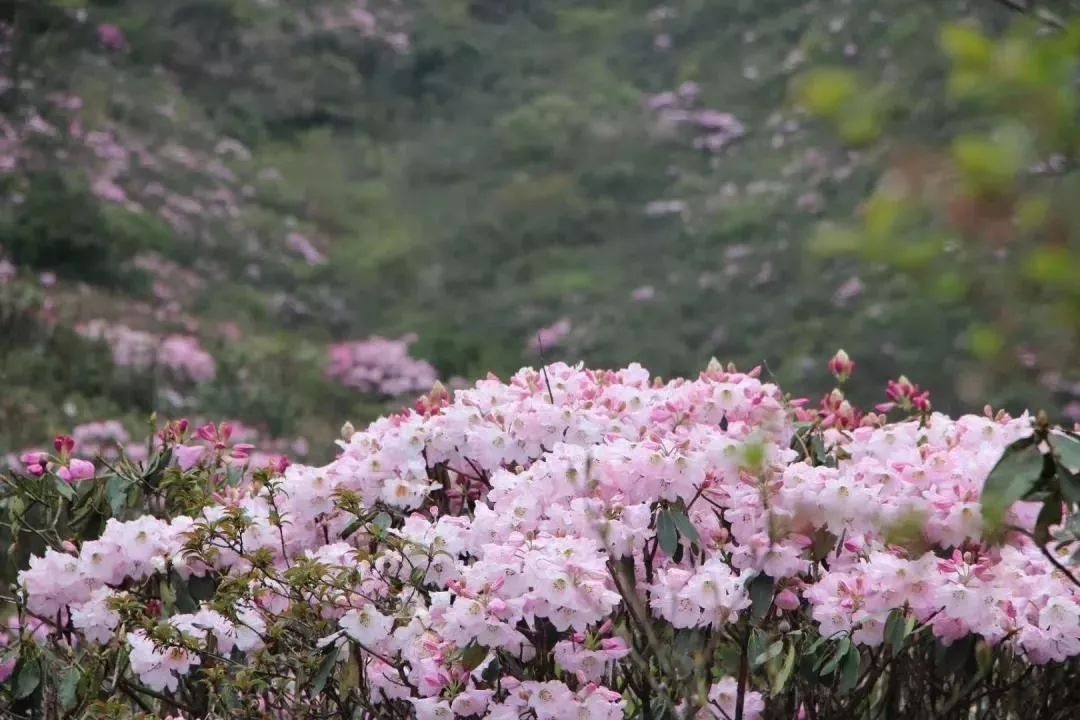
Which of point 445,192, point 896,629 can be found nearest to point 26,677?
point 896,629

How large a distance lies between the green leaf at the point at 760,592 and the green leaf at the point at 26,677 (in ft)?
4.66

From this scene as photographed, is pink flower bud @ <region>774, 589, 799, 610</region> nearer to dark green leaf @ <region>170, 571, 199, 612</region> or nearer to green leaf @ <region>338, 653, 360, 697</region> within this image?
green leaf @ <region>338, 653, 360, 697</region>

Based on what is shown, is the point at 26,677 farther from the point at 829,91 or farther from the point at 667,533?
the point at 829,91

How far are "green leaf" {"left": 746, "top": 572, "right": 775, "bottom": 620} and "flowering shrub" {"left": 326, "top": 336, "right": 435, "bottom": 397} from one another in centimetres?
666

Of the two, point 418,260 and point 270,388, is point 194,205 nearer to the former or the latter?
point 418,260

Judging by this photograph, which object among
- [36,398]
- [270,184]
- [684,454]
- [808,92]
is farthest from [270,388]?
[808,92]

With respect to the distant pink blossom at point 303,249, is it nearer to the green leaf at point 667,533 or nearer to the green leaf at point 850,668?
the green leaf at point 667,533

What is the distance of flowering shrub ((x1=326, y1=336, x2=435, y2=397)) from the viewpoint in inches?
356

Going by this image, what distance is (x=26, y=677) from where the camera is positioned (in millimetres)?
2676

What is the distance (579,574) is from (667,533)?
0.65ft

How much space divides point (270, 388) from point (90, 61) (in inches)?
213

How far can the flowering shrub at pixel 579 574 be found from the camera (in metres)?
2.30

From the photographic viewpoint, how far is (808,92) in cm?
122

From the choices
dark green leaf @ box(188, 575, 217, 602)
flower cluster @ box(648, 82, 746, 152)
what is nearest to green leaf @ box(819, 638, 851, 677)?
dark green leaf @ box(188, 575, 217, 602)
